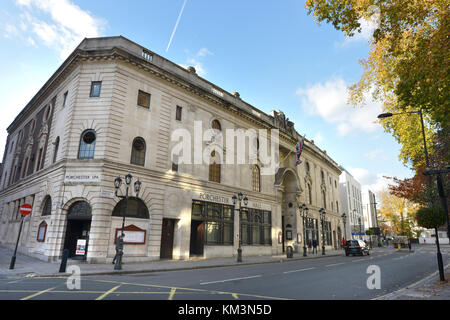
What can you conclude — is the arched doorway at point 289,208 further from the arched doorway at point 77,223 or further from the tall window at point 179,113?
the arched doorway at point 77,223

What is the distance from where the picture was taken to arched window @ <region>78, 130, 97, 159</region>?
64.6ft

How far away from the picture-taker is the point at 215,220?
25.8 m

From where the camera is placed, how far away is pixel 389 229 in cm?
10338

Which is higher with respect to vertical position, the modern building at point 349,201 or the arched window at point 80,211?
the modern building at point 349,201

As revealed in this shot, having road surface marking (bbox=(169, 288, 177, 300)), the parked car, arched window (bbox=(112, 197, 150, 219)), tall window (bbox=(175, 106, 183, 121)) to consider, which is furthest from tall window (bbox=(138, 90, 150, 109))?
the parked car

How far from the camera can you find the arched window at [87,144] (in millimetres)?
19688

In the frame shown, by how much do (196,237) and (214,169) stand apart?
6555mm

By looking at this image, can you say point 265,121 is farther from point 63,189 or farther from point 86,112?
point 63,189

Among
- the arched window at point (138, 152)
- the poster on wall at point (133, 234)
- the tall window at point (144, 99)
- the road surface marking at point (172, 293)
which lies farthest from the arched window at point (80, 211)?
the road surface marking at point (172, 293)

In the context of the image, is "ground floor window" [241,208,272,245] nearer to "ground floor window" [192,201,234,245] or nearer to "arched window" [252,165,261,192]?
"ground floor window" [192,201,234,245]

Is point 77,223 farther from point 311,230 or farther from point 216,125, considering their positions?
point 311,230

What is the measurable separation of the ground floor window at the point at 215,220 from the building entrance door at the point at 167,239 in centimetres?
235

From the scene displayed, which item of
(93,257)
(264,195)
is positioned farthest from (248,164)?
(93,257)

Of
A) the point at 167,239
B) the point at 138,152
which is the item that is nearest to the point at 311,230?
the point at 167,239
